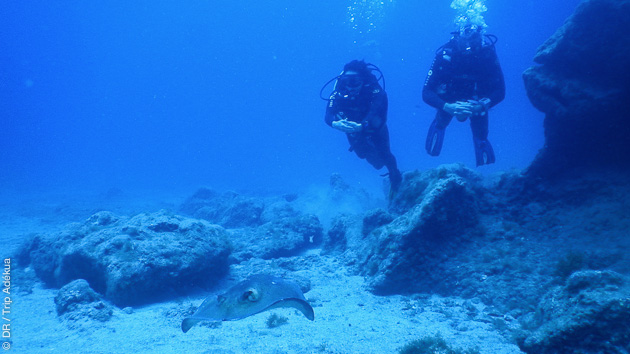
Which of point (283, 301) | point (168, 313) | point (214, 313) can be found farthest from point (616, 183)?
point (168, 313)

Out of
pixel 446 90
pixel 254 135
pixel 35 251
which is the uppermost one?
pixel 254 135

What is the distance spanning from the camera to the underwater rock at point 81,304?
5.42m

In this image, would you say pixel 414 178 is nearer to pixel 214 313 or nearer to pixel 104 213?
pixel 214 313

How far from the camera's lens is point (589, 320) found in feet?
8.96

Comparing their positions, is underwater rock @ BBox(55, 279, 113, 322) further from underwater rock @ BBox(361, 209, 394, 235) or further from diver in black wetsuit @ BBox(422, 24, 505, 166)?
diver in black wetsuit @ BBox(422, 24, 505, 166)

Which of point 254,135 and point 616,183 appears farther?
point 254,135

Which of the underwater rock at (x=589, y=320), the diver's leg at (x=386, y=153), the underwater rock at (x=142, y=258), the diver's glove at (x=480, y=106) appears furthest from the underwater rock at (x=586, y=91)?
the underwater rock at (x=142, y=258)

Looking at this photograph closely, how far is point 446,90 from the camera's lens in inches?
311

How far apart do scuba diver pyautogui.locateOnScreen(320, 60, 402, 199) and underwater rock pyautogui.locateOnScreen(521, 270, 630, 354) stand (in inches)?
225

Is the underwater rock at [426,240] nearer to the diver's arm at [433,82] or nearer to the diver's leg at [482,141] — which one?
the diver's leg at [482,141]

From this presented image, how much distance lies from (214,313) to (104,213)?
727 cm

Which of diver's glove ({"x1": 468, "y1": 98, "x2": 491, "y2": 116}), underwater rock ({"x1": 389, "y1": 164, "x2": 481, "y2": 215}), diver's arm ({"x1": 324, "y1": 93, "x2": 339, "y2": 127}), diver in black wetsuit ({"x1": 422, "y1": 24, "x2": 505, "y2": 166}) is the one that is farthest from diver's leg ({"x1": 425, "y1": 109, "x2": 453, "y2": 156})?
diver's arm ({"x1": 324, "y1": 93, "x2": 339, "y2": 127})

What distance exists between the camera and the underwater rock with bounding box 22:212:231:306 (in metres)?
6.02

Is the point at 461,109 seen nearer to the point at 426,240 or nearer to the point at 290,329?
the point at 426,240
